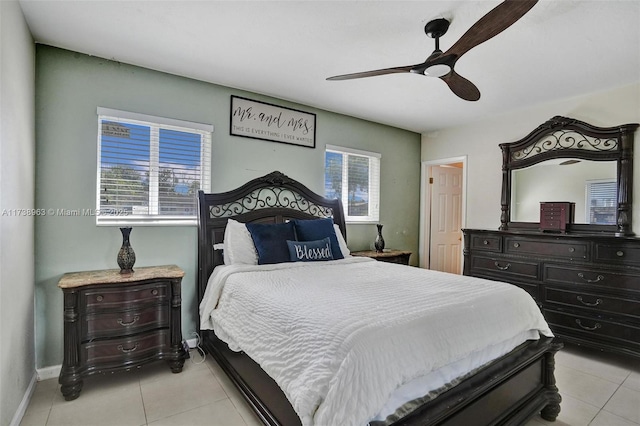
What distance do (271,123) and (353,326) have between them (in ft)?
9.08

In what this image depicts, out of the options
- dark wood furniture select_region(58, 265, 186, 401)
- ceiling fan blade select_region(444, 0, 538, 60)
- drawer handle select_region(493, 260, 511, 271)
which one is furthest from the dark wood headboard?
ceiling fan blade select_region(444, 0, 538, 60)

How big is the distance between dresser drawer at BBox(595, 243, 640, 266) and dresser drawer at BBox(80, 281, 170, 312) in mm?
3849

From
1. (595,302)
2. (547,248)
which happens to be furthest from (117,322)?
(595,302)

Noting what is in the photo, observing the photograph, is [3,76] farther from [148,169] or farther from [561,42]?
[561,42]

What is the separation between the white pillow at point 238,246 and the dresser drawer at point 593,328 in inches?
119

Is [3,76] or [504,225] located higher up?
[3,76]

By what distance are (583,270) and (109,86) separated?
463 cm

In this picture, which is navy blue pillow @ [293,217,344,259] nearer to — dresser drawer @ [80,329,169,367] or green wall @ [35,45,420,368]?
green wall @ [35,45,420,368]

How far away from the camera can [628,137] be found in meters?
3.16

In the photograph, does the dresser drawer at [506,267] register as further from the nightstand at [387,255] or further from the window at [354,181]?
the window at [354,181]

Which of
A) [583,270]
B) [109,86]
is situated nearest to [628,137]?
[583,270]

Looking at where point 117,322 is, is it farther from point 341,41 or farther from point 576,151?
point 576,151

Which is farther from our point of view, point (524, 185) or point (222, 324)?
point (524, 185)

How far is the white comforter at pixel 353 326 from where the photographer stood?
129cm
